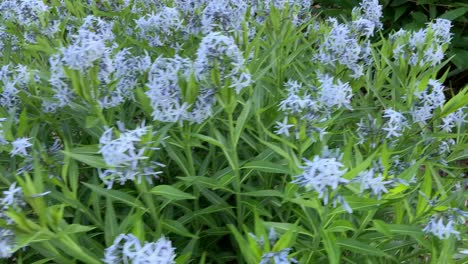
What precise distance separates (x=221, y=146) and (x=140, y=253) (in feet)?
1.91

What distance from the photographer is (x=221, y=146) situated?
5.71 ft

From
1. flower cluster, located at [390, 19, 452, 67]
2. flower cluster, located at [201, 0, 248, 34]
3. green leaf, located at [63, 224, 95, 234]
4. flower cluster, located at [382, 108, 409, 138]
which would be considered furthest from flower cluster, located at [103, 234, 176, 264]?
flower cluster, located at [390, 19, 452, 67]

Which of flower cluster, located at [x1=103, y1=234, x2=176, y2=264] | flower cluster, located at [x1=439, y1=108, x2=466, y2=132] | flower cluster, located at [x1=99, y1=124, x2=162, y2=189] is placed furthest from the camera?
flower cluster, located at [x1=439, y1=108, x2=466, y2=132]

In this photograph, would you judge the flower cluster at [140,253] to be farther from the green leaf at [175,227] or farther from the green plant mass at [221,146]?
the green leaf at [175,227]

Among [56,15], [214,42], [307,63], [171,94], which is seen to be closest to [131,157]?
[171,94]

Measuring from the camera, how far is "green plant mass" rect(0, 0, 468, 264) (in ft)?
4.74

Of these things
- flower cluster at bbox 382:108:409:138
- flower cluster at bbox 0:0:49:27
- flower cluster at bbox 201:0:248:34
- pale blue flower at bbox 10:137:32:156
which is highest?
flower cluster at bbox 0:0:49:27

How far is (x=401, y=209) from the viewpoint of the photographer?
173cm

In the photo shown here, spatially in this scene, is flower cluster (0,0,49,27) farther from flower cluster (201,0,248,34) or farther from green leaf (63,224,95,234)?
green leaf (63,224,95,234)

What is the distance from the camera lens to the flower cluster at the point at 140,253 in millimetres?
1232

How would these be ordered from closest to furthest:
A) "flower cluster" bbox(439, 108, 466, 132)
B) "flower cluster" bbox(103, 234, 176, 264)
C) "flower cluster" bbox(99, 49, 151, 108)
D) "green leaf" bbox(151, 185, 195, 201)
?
"flower cluster" bbox(103, 234, 176, 264)
"green leaf" bbox(151, 185, 195, 201)
"flower cluster" bbox(99, 49, 151, 108)
"flower cluster" bbox(439, 108, 466, 132)

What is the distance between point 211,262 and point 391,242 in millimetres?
714

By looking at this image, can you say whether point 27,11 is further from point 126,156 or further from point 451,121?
point 451,121

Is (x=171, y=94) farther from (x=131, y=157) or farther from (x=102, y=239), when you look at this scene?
(x=102, y=239)
